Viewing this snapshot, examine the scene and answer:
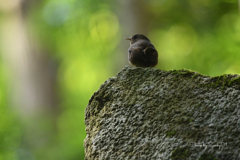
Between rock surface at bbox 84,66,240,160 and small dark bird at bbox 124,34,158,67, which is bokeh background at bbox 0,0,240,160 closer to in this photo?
small dark bird at bbox 124,34,158,67

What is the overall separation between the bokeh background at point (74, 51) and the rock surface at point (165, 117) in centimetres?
369

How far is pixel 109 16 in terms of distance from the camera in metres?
7.25

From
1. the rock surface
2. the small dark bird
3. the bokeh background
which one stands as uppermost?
the bokeh background

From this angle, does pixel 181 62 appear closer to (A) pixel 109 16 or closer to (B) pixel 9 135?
(A) pixel 109 16

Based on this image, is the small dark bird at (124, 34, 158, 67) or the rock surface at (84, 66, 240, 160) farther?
the small dark bird at (124, 34, 158, 67)

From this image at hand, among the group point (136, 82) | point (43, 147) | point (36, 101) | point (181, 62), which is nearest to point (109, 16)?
point (181, 62)

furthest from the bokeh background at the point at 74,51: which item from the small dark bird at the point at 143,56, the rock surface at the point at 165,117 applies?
the rock surface at the point at 165,117

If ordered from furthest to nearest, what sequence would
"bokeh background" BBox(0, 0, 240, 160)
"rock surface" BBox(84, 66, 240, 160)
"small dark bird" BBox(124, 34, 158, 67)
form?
"bokeh background" BBox(0, 0, 240, 160) < "small dark bird" BBox(124, 34, 158, 67) < "rock surface" BBox(84, 66, 240, 160)

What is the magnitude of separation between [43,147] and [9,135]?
1.01 m

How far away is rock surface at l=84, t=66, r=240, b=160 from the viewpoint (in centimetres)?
171

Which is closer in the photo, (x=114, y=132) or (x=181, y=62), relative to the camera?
(x=114, y=132)

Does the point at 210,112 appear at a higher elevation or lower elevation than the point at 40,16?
lower

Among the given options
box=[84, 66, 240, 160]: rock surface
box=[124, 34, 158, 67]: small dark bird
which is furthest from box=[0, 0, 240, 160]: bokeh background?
box=[84, 66, 240, 160]: rock surface

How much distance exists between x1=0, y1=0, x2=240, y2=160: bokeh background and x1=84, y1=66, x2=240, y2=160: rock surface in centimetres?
369
